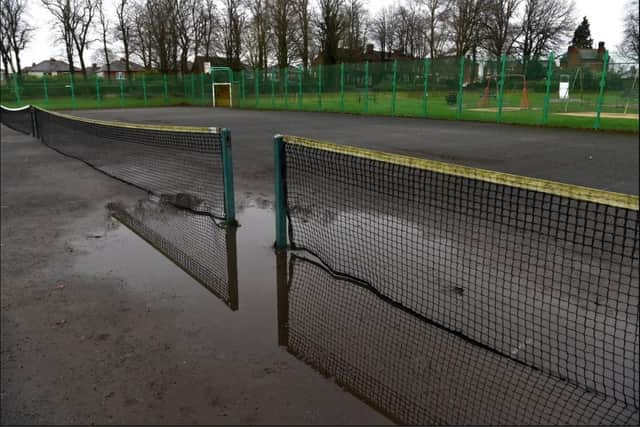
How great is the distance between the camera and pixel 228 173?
5.59 meters

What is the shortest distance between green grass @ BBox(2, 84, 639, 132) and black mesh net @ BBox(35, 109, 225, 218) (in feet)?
45.7

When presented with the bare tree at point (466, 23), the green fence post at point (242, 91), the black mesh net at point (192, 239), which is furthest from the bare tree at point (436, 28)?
the black mesh net at point (192, 239)

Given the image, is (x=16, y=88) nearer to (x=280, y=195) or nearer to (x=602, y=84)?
(x=602, y=84)

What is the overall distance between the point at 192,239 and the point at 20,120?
16.3m

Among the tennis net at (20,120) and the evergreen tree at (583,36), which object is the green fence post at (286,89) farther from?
the evergreen tree at (583,36)

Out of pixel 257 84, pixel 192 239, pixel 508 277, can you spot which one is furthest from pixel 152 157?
pixel 257 84

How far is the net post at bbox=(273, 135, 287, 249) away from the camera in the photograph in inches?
195

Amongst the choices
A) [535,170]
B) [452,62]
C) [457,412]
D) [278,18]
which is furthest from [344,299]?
[278,18]

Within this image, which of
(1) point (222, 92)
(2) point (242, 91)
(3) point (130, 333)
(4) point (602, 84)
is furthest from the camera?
(1) point (222, 92)

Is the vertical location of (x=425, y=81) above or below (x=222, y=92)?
above

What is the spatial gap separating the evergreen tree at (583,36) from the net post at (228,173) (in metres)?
88.7

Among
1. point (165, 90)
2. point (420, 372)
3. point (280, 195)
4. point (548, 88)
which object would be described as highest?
point (165, 90)

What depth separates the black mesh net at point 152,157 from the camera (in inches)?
289

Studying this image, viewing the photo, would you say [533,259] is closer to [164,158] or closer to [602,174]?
[602,174]
